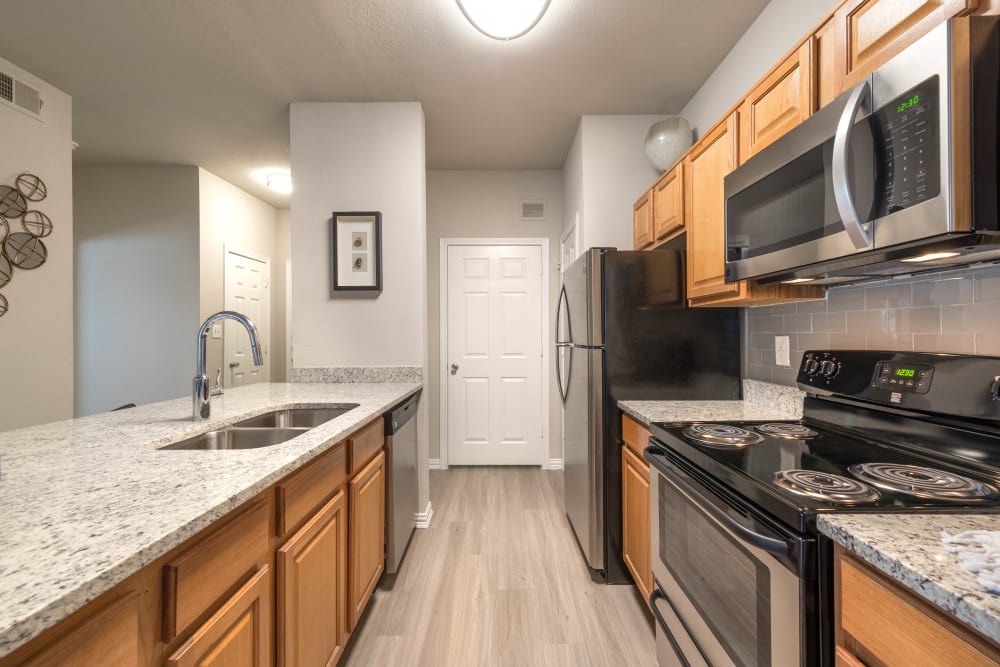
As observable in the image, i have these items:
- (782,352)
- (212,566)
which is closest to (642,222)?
(782,352)

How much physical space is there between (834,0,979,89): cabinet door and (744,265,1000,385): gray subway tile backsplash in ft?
1.92

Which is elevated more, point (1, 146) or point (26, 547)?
point (1, 146)

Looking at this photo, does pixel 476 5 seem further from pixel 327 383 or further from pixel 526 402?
pixel 526 402

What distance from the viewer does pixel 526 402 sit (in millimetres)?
4023

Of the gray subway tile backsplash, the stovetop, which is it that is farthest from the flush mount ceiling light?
the stovetop

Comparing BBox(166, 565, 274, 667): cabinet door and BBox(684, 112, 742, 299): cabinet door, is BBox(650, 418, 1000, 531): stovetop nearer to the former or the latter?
Answer: BBox(684, 112, 742, 299): cabinet door

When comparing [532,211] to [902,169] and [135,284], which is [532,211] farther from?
[135,284]

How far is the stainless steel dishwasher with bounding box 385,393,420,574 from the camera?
6.83 ft

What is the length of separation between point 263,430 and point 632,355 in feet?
5.27

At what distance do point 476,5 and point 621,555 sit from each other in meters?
2.49

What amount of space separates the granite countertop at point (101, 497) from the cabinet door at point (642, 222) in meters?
1.87

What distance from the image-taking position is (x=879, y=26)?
1066mm

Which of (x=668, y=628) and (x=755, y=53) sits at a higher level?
(x=755, y=53)

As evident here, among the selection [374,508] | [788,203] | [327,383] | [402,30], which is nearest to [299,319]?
[327,383]
